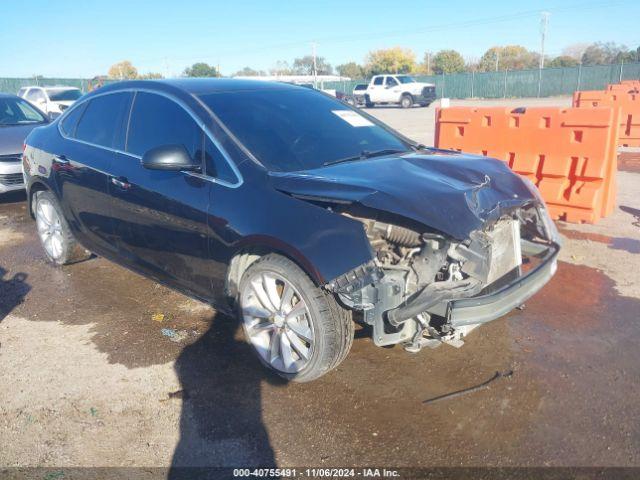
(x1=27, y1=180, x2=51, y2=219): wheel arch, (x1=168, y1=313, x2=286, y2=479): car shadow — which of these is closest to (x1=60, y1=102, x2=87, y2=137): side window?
(x1=27, y1=180, x2=51, y2=219): wheel arch

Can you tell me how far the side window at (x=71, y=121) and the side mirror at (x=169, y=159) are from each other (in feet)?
5.94

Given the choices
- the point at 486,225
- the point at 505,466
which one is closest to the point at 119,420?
the point at 505,466

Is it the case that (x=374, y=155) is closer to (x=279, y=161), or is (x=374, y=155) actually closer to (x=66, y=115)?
(x=279, y=161)

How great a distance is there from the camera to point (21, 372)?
11.6 ft

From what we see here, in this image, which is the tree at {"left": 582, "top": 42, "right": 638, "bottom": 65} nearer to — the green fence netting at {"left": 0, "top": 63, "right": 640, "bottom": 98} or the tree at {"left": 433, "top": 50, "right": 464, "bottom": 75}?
the tree at {"left": 433, "top": 50, "right": 464, "bottom": 75}

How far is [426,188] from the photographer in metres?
3.01

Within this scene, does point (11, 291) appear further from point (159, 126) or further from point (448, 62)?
point (448, 62)

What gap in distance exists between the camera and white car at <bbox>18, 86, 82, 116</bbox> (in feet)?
65.5

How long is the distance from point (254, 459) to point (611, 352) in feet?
8.17

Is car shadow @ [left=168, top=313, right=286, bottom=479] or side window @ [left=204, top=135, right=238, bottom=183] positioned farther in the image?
side window @ [left=204, top=135, right=238, bottom=183]

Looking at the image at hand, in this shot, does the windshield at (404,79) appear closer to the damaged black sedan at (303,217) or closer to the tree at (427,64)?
the damaged black sedan at (303,217)

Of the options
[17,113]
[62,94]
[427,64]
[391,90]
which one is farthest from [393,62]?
[17,113]

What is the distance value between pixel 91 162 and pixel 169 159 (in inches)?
52.8

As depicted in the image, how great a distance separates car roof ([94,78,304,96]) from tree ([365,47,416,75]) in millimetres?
79113
